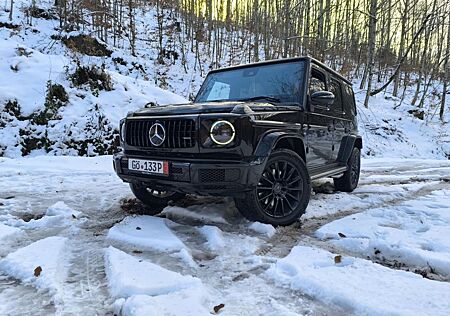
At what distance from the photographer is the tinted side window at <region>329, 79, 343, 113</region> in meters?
5.19

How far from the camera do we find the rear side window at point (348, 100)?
578 cm

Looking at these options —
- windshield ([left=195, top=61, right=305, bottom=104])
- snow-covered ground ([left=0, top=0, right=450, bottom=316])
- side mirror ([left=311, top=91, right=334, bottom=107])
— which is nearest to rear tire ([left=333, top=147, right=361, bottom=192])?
snow-covered ground ([left=0, top=0, right=450, bottom=316])

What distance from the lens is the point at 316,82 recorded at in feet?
14.7

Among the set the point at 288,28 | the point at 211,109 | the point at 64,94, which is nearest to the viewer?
the point at 211,109

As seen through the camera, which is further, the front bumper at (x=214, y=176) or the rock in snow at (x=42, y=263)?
the front bumper at (x=214, y=176)

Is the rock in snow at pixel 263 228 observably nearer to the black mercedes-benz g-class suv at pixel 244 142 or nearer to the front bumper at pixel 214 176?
the black mercedes-benz g-class suv at pixel 244 142

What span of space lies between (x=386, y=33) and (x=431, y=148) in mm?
13675

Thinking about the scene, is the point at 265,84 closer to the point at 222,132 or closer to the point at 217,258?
the point at 222,132

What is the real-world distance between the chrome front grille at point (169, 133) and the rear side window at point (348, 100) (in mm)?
3421

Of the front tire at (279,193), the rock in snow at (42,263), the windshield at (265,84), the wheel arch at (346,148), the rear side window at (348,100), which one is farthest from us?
the rear side window at (348,100)

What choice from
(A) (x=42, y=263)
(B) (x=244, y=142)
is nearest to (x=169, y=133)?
(B) (x=244, y=142)

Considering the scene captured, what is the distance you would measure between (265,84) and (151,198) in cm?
197

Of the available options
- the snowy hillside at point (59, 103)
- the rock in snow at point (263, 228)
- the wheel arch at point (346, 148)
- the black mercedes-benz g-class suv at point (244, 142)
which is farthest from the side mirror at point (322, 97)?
the snowy hillside at point (59, 103)

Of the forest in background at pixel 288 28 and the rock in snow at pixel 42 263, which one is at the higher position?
the forest in background at pixel 288 28
